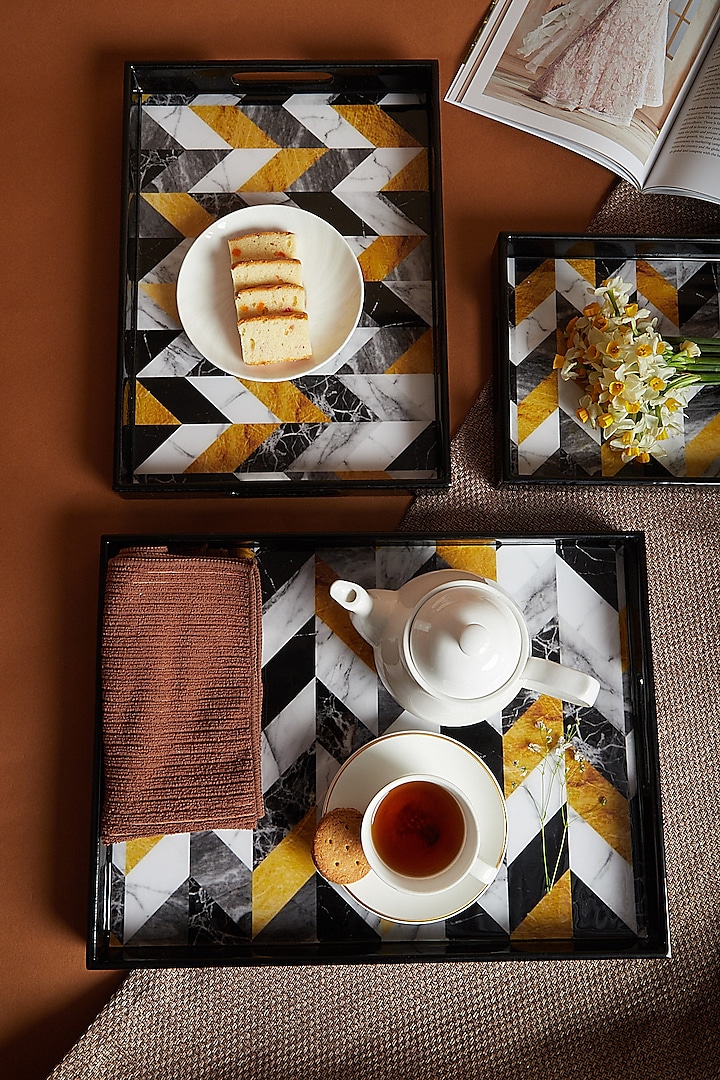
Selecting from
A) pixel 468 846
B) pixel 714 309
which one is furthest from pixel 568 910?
pixel 714 309

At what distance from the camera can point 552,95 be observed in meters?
1.02

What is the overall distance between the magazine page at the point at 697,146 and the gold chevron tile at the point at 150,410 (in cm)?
63

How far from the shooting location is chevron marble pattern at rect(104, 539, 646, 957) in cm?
90

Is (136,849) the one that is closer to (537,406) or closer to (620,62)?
(537,406)

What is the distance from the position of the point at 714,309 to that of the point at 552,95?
1.06 ft

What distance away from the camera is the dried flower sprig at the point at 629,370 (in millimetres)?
909

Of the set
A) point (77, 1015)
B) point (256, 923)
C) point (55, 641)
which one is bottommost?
point (77, 1015)

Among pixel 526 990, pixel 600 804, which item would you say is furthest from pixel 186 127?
pixel 526 990

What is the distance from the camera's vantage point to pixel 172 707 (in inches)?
33.7

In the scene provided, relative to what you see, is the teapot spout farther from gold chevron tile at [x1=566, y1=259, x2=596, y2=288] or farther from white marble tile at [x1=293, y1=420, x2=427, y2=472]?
gold chevron tile at [x1=566, y1=259, x2=596, y2=288]

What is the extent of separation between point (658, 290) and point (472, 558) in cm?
40

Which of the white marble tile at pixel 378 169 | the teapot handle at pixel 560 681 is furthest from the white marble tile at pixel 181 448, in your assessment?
the teapot handle at pixel 560 681

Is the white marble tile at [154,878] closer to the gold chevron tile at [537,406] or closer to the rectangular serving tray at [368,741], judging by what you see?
the rectangular serving tray at [368,741]

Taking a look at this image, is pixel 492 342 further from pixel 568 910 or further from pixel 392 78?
pixel 568 910
